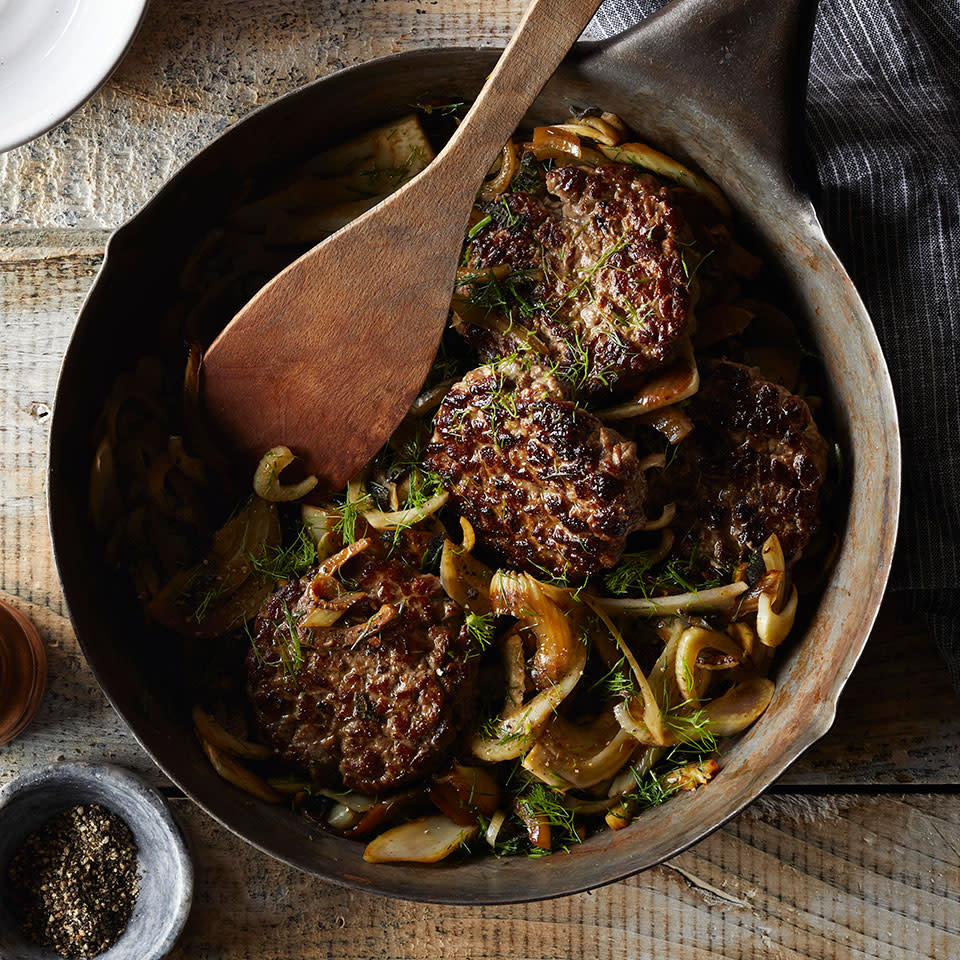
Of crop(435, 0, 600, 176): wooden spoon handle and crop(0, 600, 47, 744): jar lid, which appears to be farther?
crop(0, 600, 47, 744): jar lid

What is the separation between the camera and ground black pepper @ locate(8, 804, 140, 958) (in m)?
3.24

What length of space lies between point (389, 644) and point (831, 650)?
123cm

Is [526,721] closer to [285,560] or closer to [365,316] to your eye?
[285,560]

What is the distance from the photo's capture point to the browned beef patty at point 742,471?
111 inches

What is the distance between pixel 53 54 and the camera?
3305 mm

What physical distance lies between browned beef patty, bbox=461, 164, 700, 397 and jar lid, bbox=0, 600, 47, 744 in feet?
5.75

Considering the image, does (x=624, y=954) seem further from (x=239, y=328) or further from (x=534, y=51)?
(x=534, y=51)

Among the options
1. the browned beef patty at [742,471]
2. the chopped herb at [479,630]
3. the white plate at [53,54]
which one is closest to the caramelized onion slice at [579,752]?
the chopped herb at [479,630]

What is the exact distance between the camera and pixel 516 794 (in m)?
2.94

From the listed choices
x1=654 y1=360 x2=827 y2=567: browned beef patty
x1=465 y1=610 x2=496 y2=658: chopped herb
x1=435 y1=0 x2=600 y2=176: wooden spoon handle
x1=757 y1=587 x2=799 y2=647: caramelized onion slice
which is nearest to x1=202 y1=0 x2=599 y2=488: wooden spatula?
x1=435 y1=0 x2=600 y2=176: wooden spoon handle

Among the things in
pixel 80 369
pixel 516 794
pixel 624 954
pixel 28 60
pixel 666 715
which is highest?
pixel 28 60

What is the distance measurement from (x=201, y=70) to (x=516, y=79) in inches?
54.1

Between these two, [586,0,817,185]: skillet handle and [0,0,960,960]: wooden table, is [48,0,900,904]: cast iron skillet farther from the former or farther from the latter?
[0,0,960,960]: wooden table

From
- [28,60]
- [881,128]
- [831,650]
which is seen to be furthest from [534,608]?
[28,60]
